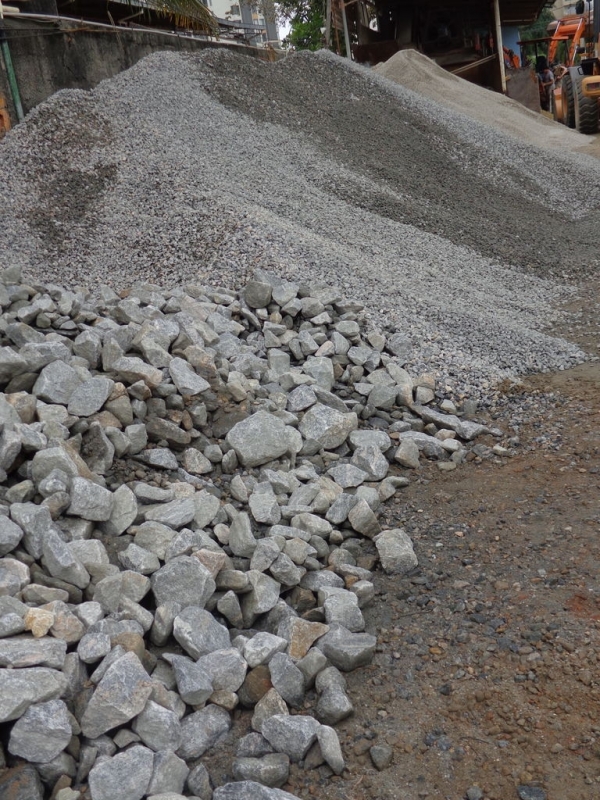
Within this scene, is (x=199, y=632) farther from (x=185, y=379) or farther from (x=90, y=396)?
(x=185, y=379)

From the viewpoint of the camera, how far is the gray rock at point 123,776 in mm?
2303

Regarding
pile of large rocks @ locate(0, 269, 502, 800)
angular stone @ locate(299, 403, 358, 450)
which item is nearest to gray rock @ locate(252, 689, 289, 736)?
pile of large rocks @ locate(0, 269, 502, 800)

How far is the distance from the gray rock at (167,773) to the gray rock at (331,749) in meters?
0.45

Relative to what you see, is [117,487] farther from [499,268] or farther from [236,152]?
[236,152]

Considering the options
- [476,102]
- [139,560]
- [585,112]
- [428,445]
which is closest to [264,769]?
[139,560]

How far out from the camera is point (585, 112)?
16.6 m

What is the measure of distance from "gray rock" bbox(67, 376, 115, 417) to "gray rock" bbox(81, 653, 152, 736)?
1.59 metres

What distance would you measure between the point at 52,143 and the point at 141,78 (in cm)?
216

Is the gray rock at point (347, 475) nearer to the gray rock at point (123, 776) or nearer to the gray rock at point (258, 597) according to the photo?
the gray rock at point (258, 597)

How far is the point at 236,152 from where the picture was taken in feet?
28.9

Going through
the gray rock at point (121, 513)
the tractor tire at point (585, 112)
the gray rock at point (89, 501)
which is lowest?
the gray rock at point (121, 513)

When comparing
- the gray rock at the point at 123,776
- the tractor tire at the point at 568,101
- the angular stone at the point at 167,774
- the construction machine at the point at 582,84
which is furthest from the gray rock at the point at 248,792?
the tractor tire at the point at 568,101

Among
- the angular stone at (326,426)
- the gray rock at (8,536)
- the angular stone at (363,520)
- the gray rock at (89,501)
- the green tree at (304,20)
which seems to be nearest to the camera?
the gray rock at (8,536)

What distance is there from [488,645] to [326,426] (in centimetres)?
176
